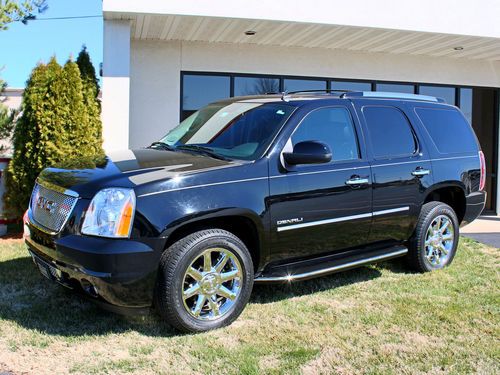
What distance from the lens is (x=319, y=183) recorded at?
469 cm

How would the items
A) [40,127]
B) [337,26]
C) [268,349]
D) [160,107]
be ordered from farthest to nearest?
[160,107] < [337,26] < [40,127] < [268,349]

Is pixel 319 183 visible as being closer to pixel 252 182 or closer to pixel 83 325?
pixel 252 182

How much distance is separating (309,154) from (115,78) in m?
4.37

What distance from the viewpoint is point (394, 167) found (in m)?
5.36

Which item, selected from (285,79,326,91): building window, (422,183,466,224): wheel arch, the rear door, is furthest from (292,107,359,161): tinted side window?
(285,79,326,91): building window

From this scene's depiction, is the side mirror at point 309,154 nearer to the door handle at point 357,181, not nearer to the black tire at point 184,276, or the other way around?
the door handle at point 357,181

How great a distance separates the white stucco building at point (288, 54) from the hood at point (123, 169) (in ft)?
11.0

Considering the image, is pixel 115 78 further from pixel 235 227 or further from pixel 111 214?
pixel 111 214

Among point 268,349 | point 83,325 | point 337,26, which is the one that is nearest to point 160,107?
point 337,26

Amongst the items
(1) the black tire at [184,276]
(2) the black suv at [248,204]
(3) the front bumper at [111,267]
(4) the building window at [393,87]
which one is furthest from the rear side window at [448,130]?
(4) the building window at [393,87]

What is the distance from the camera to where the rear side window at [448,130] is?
5.96 meters

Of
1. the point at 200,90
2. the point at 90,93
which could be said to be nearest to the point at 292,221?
the point at 90,93

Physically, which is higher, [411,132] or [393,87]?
[393,87]

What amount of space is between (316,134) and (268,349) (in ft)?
6.75
